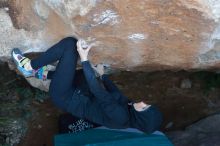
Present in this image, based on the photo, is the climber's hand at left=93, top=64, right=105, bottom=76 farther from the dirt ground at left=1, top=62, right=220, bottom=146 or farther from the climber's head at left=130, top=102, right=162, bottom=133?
the dirt ground at left=1, top=62, right=220, bottom=146

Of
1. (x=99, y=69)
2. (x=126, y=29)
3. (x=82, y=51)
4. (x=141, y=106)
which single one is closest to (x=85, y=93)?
(x=99, y=69)

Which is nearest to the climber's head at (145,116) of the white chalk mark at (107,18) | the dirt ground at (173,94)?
the white chalk mark at (107,18)

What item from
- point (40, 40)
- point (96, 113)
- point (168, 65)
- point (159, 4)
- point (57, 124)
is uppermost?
point (159, 4)

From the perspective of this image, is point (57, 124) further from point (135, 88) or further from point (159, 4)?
point (159, 4)

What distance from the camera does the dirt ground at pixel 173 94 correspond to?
4090 mm

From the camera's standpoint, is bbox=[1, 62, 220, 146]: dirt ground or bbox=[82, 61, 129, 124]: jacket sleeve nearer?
bbox=[82, 61, 129, 124]: jacket sleeve

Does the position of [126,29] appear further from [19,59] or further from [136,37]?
[19,59]

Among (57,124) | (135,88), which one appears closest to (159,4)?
(135,88)

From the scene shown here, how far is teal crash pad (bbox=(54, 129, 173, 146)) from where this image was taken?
3.20 metres

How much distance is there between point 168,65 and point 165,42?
15.8 inches

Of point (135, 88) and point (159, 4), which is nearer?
point (159, 4)

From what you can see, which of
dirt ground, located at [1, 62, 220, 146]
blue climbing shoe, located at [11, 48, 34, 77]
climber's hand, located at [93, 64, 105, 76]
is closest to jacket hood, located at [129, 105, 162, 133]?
climber's hand, located at [93, 64, 105, 76]

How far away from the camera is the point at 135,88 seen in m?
4.12

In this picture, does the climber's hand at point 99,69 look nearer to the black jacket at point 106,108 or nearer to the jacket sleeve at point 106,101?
the black jacket at point 106,108
